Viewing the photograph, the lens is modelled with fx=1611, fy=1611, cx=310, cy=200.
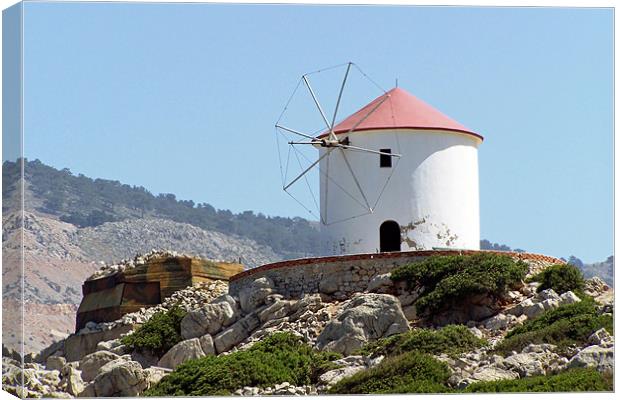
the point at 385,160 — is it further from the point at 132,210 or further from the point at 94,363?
the point at 132,210

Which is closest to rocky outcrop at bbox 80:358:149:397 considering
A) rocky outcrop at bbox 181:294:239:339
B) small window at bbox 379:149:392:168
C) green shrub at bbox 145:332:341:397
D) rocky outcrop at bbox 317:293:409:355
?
green shrub at bbox 145:332:341:397

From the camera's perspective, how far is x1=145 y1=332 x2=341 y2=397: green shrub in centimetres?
2544

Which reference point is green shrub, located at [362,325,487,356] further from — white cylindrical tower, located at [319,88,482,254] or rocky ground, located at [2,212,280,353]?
rocky ground, located at [2,212,280,353]

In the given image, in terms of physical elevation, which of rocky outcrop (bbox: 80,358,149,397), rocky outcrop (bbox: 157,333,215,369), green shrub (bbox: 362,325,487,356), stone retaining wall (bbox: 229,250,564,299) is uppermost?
stone retaining wall (bbox: 229,250,564,299)

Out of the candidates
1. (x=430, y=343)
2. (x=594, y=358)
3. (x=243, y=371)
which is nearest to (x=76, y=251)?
(x=243, y=371)

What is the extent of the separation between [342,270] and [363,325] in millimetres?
2810

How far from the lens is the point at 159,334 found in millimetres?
30938

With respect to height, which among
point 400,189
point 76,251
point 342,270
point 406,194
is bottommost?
point 342,270

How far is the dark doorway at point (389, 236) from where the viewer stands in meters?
Answer: 31.7

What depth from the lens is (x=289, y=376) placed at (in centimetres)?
2572

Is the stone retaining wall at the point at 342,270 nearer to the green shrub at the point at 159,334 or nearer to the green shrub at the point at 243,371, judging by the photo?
the green shrub at the point at 159,334

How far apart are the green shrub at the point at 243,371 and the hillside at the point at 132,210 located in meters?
73.3

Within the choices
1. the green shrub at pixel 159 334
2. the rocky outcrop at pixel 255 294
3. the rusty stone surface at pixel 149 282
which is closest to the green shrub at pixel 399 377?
the rocky outcrop at pixel 255 294

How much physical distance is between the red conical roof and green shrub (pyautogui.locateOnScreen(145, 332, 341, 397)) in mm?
6578
